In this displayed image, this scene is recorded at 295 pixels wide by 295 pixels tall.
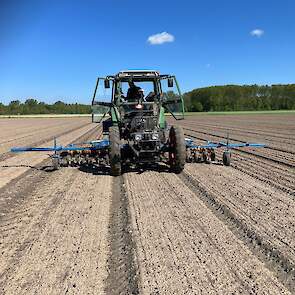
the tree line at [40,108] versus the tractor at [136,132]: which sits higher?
the tractor at [136,132]

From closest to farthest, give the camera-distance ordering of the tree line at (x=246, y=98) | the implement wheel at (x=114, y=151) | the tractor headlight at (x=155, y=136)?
1. the implement wheel at (x=114, y=151)
2. the tractor headlight at (x=155, y=136)
3. the tree line at (x=246, y=98)

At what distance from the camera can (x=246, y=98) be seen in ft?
273

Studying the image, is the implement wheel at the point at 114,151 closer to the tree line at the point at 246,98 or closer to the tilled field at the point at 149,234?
the tilled field at the point at 149,234

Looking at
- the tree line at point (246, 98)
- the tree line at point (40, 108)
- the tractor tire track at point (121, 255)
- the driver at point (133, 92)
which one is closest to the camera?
the tractor tire track at point (121, 255)

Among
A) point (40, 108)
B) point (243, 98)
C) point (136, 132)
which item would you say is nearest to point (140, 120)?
point (136, 132)

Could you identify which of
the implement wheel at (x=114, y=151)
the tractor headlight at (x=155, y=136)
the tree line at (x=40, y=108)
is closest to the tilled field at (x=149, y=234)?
the implement wheel at (x=114, y=151)

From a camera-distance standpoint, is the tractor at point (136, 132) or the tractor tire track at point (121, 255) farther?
the tractor at point (136, 132)

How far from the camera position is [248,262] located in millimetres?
3918

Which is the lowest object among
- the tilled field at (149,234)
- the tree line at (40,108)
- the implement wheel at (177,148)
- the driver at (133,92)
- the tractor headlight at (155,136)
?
the tree line at (40,108)

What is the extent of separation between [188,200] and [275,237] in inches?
75.0

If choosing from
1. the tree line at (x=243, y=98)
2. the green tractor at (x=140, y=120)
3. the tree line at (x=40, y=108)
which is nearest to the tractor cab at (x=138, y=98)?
the green tractor at (x=140, y=120)

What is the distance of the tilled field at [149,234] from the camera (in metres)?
3.54

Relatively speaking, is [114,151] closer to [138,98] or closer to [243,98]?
[138,98]

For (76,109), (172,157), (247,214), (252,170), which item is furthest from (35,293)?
(76,109)
